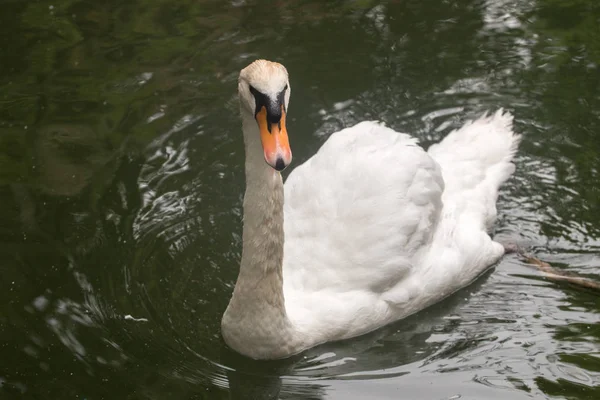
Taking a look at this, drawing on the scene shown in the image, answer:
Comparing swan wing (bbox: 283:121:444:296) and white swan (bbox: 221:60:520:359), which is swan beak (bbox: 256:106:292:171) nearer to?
white swan (bbox: 221:60:520:359)

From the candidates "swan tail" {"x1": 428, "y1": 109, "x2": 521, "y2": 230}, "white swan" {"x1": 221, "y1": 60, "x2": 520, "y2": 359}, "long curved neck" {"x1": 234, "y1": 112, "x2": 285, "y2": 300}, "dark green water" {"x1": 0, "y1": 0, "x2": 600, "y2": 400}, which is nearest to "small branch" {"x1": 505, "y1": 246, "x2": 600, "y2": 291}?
"dark green water" {"x1": 0, "y1": 0, "x2": 600, "y2": 400}

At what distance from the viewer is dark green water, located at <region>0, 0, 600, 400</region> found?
585 centimetres

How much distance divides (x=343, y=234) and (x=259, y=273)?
2.95ft

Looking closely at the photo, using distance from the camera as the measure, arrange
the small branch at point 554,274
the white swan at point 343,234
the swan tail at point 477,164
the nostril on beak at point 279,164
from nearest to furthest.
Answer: the nostril on beak at point 279,164 → the white swan at point 343,234 → the small branch at point 554,274 → the swan tail at point 477,164

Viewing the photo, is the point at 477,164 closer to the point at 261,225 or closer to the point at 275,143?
the point at 261,225

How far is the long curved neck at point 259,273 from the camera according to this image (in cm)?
531

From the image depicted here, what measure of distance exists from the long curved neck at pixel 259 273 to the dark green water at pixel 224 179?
0.20 metres

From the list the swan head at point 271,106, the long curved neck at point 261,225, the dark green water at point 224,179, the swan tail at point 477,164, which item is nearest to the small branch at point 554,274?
the dark green water at point 224,179

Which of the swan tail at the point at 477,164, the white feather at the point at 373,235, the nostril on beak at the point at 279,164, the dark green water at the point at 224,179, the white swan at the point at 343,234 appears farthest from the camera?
the swan tail at the point at 477,164

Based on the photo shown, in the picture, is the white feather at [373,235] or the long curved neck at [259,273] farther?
the white feather at [373,235]

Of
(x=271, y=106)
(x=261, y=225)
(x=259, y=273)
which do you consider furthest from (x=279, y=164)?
(x=259, y=273)

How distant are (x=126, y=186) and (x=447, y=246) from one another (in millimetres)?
2772

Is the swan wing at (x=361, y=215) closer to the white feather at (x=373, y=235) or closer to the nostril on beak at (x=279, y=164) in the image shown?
the white feather at (x=373, y=235)

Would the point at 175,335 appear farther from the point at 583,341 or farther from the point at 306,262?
the point at 583,341
